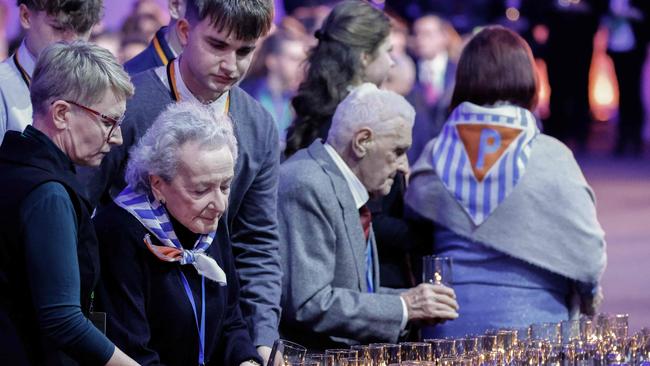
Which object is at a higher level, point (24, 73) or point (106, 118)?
point (24, 73)

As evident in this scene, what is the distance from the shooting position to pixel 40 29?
4.16 meters

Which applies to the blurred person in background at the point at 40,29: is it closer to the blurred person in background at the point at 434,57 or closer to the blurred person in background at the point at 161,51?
the blurred person in background at the point at 161,51

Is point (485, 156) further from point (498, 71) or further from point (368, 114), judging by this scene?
point (368, 114)

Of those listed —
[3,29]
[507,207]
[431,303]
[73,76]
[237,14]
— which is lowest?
[431,303]

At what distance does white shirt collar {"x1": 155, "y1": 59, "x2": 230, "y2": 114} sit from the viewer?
12.9 ft

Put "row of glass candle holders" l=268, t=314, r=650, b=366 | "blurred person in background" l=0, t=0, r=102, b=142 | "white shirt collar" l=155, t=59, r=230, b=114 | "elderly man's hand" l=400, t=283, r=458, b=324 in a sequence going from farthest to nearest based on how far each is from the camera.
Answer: "elderly man's hand" l=400, t=283, r=458, b=324, "blurred person in background" l=0, t=0, r=102, b=142, "white shirt collar" l=155, t=59, r=230, b=114, "row of glass candle holders" l=268, t=314, r=650, b=366

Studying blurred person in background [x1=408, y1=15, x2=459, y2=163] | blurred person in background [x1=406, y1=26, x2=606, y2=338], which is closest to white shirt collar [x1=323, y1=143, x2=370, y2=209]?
blurred person in background [x1=406, y1=26, x2=606, y2=338]

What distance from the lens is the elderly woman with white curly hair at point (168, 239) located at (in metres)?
3.46

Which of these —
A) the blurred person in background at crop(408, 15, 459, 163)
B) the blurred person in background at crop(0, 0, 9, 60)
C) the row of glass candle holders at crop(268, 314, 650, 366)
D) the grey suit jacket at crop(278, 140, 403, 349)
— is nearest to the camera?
the row of glass candle holders at crop(268, 314, 650, 366)

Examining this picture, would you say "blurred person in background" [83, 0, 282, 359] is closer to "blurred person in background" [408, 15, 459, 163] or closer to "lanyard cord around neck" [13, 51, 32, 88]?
"lanyard cord around neck" [13, 51, 32, 88]

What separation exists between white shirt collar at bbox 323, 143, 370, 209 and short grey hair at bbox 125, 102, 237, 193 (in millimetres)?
1059

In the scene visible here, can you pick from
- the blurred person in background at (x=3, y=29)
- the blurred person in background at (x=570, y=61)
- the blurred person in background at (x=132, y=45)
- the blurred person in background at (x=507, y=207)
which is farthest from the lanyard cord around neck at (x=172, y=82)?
the blurred person in background at (x=570, y=61)

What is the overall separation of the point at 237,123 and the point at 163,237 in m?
0.66

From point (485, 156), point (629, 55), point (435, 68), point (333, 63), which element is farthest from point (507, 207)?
point (629, 55)
